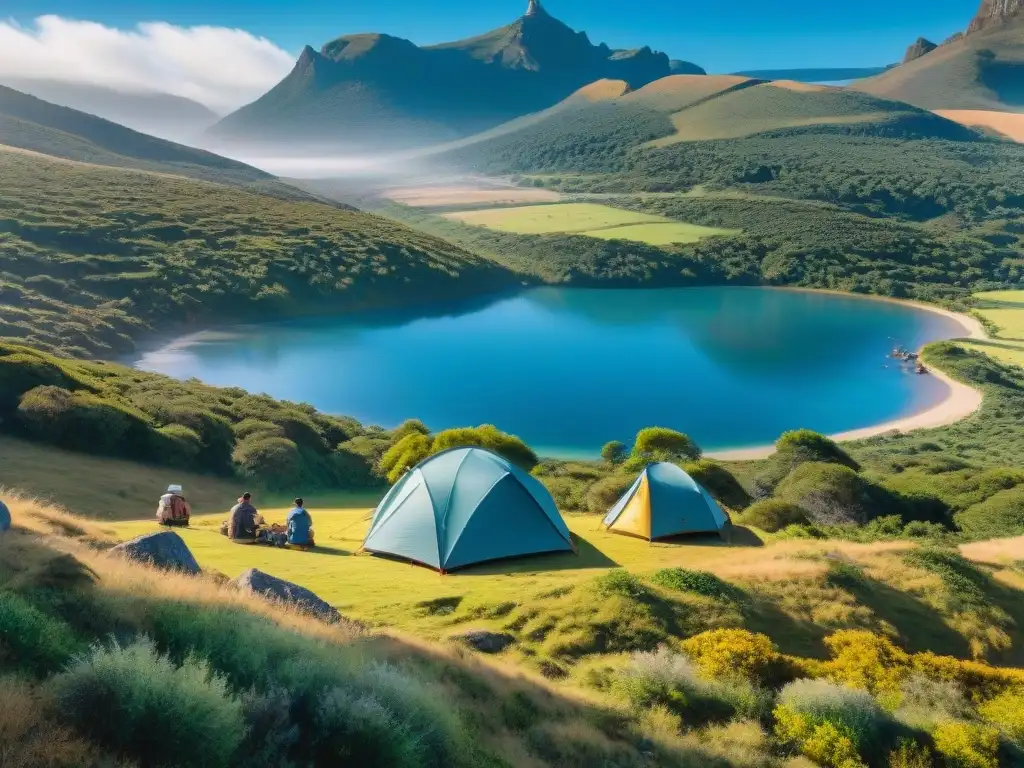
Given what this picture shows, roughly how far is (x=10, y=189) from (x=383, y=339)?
4784 cm

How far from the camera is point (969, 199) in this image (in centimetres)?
16175

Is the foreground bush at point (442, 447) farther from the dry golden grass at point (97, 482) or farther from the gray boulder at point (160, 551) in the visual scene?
the gray boulder at point (160, 551)

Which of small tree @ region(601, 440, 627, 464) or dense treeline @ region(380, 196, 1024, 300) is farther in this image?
dense treeline @ region(380, 196, 1024, 300)

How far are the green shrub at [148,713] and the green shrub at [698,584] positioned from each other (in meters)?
9.27

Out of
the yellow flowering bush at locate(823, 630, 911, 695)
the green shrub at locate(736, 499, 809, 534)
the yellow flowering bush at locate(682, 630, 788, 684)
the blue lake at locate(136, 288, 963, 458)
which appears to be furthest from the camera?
the blue lake at locate(136, 288, 963, 458)

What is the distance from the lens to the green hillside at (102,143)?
143 m


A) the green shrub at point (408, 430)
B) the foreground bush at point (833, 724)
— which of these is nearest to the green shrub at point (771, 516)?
the foreground bush at point (833, 724)

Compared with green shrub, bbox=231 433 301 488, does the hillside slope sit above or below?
above

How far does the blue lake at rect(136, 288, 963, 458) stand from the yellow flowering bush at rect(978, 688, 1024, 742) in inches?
1439

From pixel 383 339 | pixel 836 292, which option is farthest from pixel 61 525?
pixel 836 292

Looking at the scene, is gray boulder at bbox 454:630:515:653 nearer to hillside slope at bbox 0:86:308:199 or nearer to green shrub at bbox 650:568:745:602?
green shrub at bbox 650:568:745:602

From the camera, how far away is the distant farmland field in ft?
461

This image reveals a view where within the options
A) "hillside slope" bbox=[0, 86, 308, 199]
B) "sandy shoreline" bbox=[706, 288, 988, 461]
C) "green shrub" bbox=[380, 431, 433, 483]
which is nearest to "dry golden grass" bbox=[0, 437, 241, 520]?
"green shrub" bbox=[380, 431, 433, 483]

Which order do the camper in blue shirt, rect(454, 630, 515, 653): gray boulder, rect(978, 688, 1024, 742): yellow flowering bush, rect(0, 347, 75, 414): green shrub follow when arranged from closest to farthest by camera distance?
rect(978, 688, 1024, 742): yellow flowering bush
rect(454, 630, 515, 653): gray boulder
the camper in blue shirt
rect(0, 347, 75, 414): green shrub
